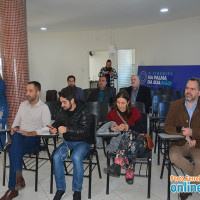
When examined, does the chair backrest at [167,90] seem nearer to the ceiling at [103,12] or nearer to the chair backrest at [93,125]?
the ceiling at [103,12]

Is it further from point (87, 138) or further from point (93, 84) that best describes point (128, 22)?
point (87, 138)

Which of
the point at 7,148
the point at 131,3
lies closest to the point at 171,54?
the point at 131,3

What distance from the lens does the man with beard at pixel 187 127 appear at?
2.63m

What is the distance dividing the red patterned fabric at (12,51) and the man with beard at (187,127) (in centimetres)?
268

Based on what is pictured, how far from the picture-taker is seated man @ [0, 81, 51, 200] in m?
2.81

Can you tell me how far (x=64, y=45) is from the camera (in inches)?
391

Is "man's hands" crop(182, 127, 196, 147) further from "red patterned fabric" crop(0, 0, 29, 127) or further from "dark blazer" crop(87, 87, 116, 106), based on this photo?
"red patterned fabric" crop(0, 0, 29, 127)

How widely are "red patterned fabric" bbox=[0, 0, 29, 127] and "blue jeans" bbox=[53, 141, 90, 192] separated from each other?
1890 mm

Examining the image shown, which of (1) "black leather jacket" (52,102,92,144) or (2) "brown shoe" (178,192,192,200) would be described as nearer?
(2) "brown shoe" (178,192,192,200)

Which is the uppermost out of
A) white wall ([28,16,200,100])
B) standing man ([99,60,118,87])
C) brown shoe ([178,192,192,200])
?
white wall ([28,16,200,100])

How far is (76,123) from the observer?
9.53 ft

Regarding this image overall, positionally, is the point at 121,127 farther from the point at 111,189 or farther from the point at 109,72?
the point at 109,72

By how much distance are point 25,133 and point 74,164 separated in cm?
71

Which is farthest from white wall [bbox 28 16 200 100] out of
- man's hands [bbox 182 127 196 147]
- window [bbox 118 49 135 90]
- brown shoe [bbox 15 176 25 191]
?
brown shoe [bbox 15 176 25 191]
